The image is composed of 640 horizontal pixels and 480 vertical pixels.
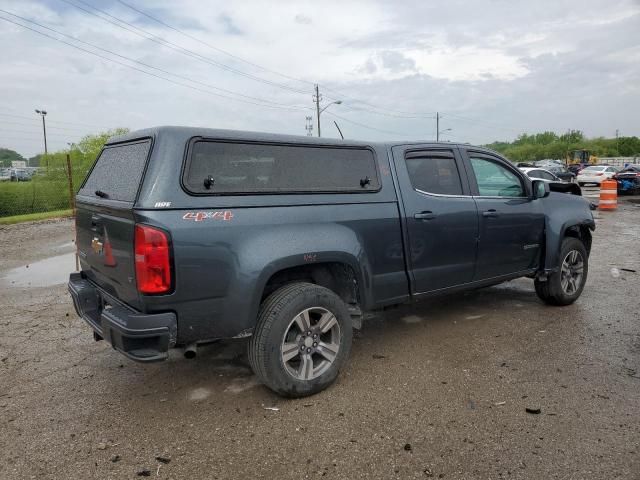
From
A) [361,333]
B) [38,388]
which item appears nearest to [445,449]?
[361,333]

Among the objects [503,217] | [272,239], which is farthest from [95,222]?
[503,217]

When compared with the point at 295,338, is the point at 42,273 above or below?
below

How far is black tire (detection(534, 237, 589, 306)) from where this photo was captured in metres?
5.55

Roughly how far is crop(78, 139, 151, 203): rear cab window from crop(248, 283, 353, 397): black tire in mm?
1192

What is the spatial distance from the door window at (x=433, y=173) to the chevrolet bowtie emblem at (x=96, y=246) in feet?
8.38

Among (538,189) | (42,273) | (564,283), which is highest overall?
(538,189)

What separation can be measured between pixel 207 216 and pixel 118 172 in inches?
40.5

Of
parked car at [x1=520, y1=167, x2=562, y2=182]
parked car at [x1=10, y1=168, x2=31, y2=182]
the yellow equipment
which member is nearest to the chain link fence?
parked car at [x1=10, y1=168, x2=31, y2=182]

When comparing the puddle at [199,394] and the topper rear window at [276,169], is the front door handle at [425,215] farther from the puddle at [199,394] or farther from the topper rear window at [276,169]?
the puddle at [199,394]

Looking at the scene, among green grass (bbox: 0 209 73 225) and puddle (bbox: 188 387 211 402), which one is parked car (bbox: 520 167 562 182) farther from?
puddle (bbox: 188 387 211 402)

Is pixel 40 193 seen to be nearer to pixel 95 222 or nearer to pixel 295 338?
pixel 95 222

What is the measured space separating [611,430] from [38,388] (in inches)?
159

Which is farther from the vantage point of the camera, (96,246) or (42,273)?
(42,273)

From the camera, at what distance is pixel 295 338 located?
3.57 m
